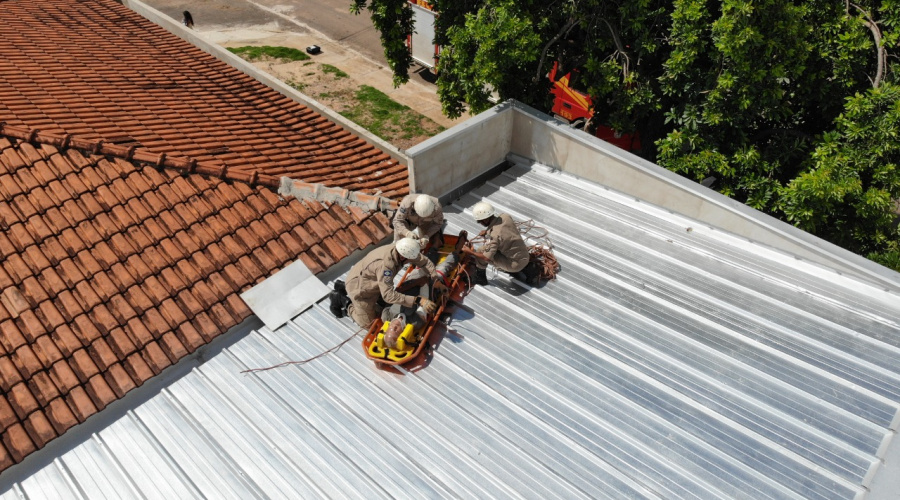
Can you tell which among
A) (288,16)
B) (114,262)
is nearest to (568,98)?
(114,262)

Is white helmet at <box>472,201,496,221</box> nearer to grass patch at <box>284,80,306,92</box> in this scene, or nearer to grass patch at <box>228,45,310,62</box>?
grass patch at <box>284,80,306,92</box>

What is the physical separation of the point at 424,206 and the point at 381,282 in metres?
1.29

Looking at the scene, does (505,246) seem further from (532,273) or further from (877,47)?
(877,47)

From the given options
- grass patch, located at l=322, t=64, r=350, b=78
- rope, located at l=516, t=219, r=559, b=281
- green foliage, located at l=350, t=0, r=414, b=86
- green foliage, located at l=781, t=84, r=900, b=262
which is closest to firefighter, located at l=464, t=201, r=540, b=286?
rope, located at l=516, t=219, r=559, b=281

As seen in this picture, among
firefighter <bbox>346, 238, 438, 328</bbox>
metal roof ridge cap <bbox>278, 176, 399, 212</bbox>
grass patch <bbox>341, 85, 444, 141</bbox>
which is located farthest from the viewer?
grass patch <bbox>341, 85, 444, 141</bbox>

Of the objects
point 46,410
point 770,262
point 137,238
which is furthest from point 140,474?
point 770,262

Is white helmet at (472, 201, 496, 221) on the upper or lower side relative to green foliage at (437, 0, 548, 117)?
lower

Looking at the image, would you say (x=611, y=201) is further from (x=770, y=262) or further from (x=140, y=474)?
(x=140, y=474)

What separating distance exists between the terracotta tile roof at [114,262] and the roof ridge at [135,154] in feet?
0.21

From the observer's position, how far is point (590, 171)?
905 centimetres

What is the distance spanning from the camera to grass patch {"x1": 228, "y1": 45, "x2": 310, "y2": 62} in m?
22.6

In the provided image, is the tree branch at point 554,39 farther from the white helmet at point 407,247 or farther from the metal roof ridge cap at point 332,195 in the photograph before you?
the white helmet at point 407,247

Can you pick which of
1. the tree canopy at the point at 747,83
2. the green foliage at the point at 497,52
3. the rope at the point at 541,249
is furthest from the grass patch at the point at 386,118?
the rope at the point at 541,249

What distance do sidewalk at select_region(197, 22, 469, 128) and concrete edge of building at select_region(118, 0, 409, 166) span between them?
Answer: 751 cm
